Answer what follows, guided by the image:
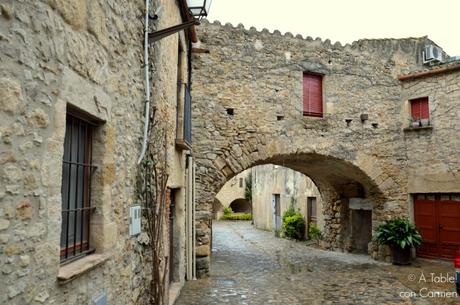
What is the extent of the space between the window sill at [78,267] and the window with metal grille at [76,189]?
69 mm

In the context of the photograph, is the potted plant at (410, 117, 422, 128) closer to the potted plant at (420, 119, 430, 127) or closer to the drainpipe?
the potted plant at (420, 119, 430, 127)

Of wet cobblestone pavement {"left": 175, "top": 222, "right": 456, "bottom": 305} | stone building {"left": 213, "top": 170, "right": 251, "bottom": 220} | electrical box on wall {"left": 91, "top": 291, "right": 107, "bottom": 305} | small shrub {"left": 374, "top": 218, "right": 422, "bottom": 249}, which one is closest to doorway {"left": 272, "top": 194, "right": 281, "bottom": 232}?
wet cobblestone pavement {"left": 175, "top": 222, "right": 456, "bottom": 305}

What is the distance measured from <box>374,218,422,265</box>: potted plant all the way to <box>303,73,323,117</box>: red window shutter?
340cm

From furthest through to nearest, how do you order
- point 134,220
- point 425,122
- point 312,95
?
point 425,122
point 312,95
point 134,220

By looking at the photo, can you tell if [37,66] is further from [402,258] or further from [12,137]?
[402,258]

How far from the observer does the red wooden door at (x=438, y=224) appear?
382 inches

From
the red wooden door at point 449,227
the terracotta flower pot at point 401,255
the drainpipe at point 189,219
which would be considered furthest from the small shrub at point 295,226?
the drainpipe at point 189,219

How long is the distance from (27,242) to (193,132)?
22.2 feet

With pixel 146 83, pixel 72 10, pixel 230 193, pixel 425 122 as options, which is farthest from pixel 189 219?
pixel 230 193

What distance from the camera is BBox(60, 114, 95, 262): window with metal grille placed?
2400mm

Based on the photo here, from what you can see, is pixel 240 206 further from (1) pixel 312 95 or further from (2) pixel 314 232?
(1) pixel 312 95

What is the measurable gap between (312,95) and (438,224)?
185 inches

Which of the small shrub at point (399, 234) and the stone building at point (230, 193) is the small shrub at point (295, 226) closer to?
the small shrub at point (399, 234)

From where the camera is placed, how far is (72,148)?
97.5 inches
